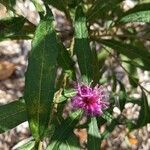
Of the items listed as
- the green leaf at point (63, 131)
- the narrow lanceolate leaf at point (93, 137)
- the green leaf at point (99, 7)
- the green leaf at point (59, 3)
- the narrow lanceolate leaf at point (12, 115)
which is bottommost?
the narrow lanceolate leaf at point (93, 137)

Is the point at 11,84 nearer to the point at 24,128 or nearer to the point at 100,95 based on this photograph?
the point at 24,128

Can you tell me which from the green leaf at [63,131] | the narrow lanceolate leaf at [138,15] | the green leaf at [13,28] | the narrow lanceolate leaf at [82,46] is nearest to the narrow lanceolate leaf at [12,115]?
the green leaf at [63,131]

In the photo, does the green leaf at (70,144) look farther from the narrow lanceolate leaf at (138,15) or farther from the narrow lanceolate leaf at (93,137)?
the narrow lanceolate leaf at (138,15)

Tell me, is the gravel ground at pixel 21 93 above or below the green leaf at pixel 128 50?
below

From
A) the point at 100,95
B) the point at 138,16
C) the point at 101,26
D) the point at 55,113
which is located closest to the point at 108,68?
the point at 101,26

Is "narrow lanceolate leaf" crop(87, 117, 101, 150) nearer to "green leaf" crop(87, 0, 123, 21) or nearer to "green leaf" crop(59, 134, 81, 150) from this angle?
"green leaf" crop(59, 134, 81, 150)

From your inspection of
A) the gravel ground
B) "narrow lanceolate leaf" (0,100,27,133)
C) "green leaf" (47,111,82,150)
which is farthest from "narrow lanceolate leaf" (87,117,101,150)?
the gravel ground

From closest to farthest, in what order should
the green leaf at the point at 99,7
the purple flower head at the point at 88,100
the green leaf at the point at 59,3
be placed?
1. the purple flower head at the point at 88,100
2. the green leaf at the point at 59,3
3. the green leaf at the point at 99,7
